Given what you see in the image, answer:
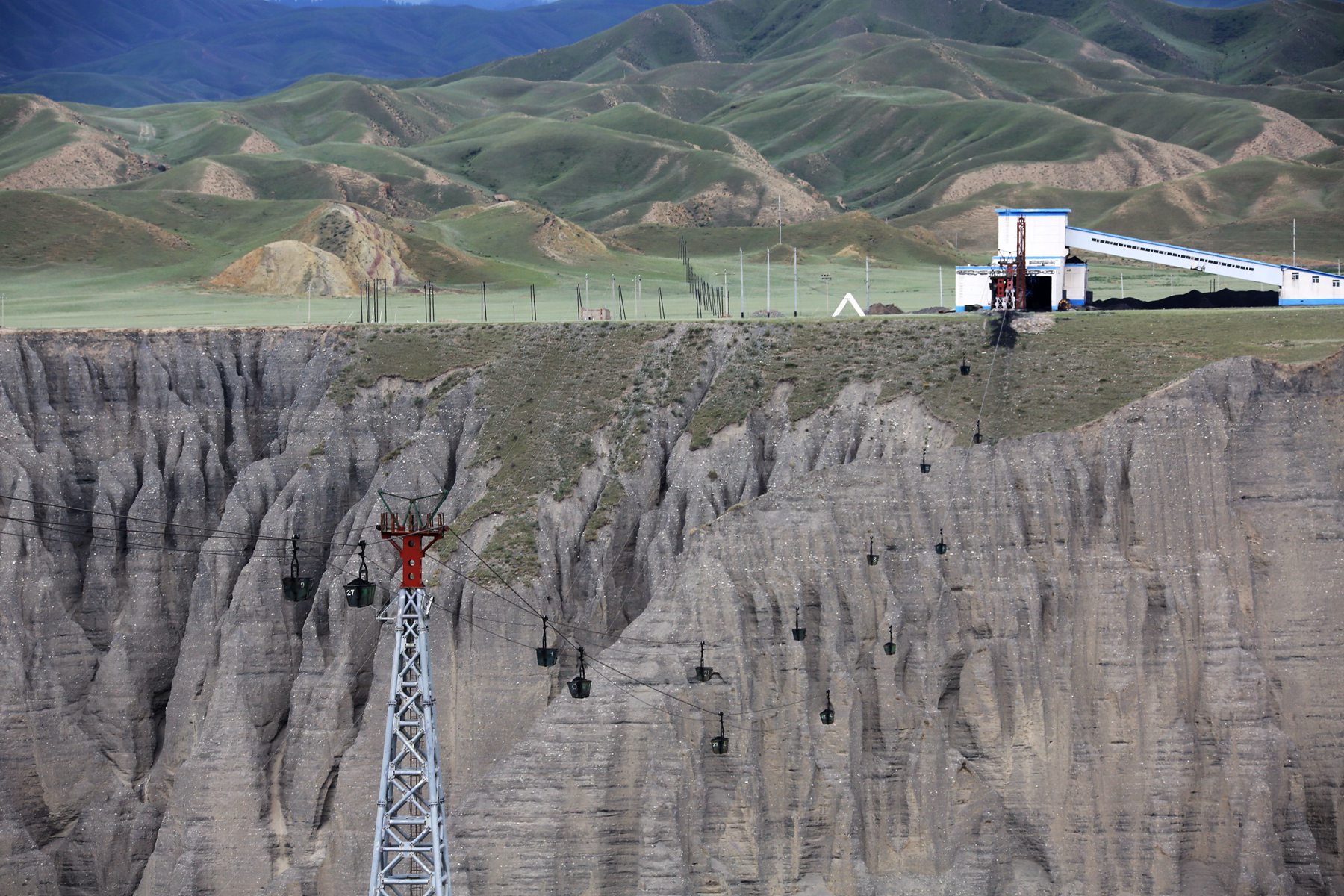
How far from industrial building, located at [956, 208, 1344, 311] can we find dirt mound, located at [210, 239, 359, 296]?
38864mm

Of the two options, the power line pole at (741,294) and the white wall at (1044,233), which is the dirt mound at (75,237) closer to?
the power line pole at (741,294)

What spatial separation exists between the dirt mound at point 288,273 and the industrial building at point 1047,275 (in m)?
38.9

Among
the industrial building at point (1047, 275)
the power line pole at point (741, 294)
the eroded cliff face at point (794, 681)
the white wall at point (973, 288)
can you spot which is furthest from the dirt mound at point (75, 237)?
the industrial building at point (1047, 275)

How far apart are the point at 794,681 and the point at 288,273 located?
55967 mm

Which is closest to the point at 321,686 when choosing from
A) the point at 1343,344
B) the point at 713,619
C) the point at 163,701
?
the point at 163,701

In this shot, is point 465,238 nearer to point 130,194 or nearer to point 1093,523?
point 130,194

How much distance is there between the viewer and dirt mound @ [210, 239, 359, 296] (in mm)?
104750

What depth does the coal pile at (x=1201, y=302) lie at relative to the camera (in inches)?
3103

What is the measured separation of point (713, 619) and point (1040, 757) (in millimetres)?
10664

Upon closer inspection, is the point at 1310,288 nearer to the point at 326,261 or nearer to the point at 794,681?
the point at 794,681

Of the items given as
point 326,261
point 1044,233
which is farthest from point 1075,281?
point 326,261

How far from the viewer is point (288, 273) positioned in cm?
10594

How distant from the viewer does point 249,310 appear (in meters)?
93.8

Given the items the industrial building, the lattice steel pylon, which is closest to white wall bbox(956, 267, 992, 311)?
the industrial building
